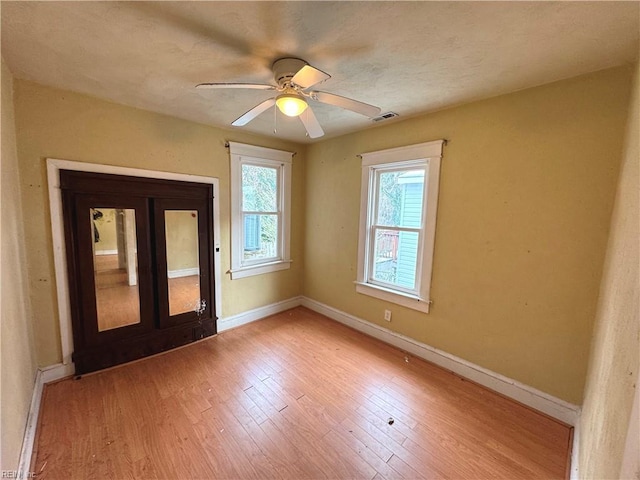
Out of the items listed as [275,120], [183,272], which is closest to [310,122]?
[275,120]

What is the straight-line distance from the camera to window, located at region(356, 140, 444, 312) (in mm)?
2551

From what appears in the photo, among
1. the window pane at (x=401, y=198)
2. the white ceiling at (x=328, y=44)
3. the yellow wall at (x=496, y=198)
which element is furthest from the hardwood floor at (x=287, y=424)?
the white ceiling at (x=328, y=44)

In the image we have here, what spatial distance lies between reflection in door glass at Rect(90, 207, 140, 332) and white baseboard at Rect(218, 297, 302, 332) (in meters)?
0.93

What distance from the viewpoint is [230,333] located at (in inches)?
125

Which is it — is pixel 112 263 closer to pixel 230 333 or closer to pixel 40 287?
pixel 40 287

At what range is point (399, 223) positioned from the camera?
288 cm

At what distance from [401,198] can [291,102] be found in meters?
1.70

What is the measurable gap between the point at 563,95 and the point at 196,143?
3169mm

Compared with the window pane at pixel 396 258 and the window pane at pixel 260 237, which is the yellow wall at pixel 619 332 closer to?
the window pane at pixel 396 258

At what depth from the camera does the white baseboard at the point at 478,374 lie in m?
1.91

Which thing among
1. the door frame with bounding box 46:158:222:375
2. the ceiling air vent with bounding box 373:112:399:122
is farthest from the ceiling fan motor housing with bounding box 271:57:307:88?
the door frame with bounding box 46:158:222:375

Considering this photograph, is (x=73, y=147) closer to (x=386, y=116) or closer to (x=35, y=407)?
(x=35, y=407)

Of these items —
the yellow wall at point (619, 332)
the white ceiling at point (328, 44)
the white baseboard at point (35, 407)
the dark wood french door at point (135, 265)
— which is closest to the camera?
the yellow wall at point (619, 332)

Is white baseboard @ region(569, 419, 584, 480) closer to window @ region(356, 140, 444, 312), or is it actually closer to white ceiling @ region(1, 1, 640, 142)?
window @ region(356, 140, 444, 312)
